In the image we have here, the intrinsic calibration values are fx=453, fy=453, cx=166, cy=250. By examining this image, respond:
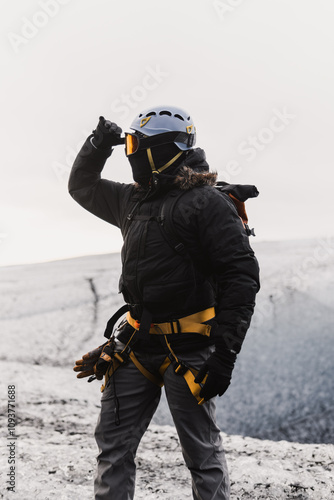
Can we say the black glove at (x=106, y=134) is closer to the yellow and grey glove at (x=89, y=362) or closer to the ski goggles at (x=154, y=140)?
the ski goggles at (x=154, y=140)

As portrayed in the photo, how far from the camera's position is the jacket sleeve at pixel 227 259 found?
3.03m

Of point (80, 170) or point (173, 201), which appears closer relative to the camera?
point (173, 201)

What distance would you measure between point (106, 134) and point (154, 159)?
1.67ft

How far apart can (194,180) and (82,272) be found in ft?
38.6

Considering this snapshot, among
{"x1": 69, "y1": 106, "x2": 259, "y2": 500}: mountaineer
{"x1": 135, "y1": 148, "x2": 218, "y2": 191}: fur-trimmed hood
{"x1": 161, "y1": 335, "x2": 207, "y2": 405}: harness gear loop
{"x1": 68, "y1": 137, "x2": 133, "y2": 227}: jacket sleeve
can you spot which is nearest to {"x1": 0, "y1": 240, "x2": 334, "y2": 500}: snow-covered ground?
A: {"x1": 69, "y1": 106, "x2": 259, "y2": 500}: mountaineer

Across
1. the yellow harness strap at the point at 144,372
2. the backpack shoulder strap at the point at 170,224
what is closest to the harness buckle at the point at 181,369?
the yellow harness strap at the point at 144,372

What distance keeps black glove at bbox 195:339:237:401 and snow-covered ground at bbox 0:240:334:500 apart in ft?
7.19

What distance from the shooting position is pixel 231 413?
359 inches

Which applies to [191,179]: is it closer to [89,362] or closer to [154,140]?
[154,140]

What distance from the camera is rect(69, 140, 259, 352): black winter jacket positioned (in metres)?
3.06

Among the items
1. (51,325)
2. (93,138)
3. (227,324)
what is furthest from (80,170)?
(51,325)

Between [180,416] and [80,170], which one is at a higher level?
[80,170]

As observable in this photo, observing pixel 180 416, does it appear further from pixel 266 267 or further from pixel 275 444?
pixel 266 267

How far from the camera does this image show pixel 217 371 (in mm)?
2965
